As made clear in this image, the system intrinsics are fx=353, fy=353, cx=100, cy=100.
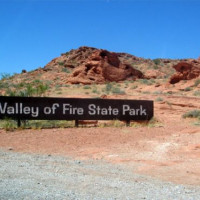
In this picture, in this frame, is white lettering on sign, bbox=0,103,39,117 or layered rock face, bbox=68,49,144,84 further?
layered rock face, bbox=68,49,144,84

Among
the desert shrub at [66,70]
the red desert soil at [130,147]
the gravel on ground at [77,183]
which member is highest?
the desert shrub at [66,70]

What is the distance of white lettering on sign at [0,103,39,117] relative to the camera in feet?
49.2

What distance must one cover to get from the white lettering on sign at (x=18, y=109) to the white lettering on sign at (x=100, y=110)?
2.41 metres

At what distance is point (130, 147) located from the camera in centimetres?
1048

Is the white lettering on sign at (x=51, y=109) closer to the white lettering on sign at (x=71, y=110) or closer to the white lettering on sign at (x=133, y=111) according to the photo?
the white lettering on sign at (x=71, y=110)

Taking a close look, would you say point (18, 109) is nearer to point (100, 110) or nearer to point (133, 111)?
point (100, 110)

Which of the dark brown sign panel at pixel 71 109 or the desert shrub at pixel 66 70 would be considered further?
the desert shrub at pixel 66 70

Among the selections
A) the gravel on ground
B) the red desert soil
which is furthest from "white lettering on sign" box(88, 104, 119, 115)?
the gravel on ground

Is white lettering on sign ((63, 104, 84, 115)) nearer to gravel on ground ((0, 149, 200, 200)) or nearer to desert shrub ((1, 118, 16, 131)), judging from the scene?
desert shrub ((1, 118, 16, 131))

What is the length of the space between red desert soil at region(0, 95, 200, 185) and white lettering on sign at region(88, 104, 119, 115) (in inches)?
79.8

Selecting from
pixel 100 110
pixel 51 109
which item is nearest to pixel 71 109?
pixel 51 109

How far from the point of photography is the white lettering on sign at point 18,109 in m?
15.0

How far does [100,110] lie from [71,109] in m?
1.33

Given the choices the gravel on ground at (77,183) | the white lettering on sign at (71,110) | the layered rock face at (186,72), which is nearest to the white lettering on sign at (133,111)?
the white lettering on sign at (71,110)
